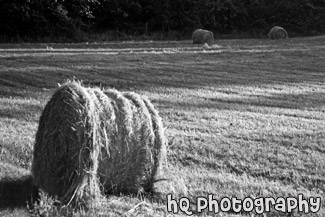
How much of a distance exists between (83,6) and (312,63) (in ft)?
69.5

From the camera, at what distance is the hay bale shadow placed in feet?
18.8

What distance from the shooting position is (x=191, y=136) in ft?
28.6

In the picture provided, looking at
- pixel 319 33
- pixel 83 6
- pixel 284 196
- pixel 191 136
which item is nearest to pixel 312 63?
pixel 191 136

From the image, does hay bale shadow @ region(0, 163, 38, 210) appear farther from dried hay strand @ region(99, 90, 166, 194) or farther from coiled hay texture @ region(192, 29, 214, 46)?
coiled hay texture @ region(192, 29, 214, 46)

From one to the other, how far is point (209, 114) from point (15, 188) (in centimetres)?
506

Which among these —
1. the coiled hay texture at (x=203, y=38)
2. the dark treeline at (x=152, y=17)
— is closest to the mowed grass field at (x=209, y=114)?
the coiled hay texture at (x=203, y=38)

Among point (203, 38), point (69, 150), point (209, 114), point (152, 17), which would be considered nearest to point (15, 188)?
point (69, 150)

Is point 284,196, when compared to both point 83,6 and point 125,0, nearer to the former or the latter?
point 83,6

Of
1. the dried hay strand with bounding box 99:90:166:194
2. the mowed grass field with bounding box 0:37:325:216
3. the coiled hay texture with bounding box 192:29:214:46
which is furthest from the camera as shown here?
the coiled hay texture with bounding box 192:29:214:46

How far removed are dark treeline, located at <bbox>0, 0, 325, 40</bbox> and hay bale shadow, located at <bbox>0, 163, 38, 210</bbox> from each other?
2680 cm

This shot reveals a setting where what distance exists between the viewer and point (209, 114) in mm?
10445

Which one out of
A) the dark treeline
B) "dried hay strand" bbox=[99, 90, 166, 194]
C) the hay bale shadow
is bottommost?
the hay bale shadow

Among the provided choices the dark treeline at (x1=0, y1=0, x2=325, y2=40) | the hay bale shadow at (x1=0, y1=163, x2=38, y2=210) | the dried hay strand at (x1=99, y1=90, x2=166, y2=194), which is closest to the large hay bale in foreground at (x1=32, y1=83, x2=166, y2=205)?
the dried hay strand at (x1=99, y1=90, x2=166, y2=194)

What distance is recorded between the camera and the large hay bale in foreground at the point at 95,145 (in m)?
5.75
